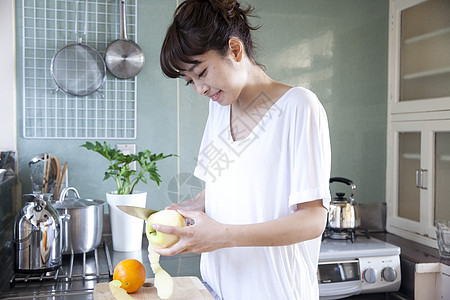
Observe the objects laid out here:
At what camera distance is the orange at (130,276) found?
116 centimetres

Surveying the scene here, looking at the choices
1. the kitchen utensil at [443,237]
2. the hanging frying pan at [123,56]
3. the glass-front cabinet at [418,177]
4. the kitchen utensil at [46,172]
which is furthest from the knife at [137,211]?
the glass-front cabinet at [418,177]

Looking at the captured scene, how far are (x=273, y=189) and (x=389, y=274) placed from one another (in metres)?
1.10

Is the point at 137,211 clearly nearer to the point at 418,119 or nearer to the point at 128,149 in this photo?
the point at 128,149

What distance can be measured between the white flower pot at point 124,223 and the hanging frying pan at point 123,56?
561mm

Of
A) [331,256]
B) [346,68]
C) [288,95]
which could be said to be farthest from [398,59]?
[288,95]

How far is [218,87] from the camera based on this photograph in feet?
3.41

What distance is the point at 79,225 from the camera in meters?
1.70

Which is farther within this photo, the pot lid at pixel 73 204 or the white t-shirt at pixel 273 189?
the pot lid at pixel 73 204

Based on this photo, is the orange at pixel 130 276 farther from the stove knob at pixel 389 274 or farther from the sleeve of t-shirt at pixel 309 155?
the stove knob at pixel 389 274

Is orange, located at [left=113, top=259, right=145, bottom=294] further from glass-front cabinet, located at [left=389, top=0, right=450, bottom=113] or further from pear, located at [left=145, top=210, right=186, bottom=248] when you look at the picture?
glass-front cabinet, located at [left=389, top=0, right=450, bottom=113]

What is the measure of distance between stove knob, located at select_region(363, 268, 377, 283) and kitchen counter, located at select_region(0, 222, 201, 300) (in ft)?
2.27

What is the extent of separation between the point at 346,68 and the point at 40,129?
59.9 inches

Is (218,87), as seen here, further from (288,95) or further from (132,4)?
(132,4)

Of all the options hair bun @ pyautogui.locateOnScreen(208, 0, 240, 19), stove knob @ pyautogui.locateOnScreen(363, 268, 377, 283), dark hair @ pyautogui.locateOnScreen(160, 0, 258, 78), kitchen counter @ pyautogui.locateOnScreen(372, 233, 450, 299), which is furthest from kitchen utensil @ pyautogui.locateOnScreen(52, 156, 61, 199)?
kitchen counter @ pyautogui.locateOnScreen(372, 233, 450, 299)
